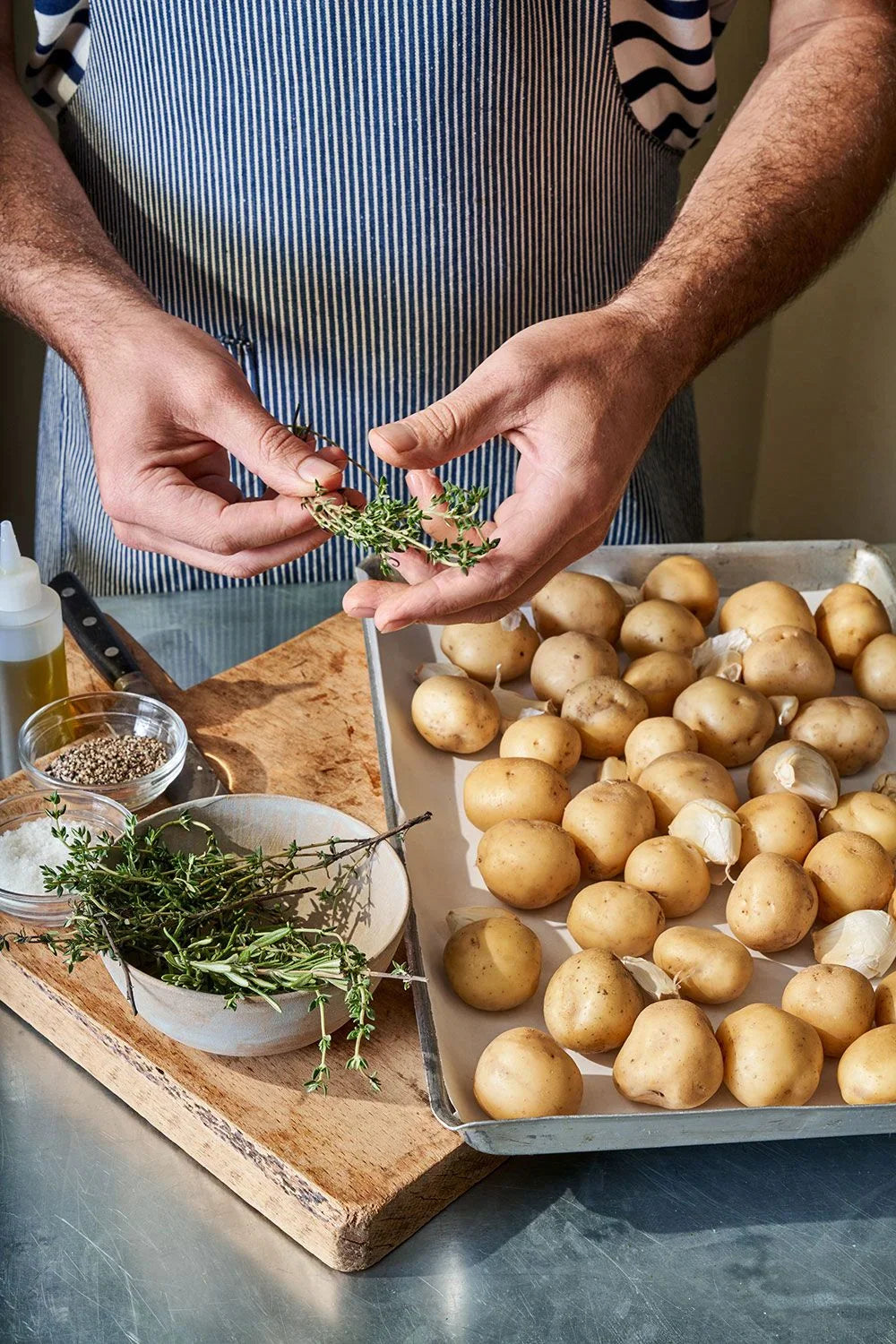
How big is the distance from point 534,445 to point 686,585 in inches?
14.8

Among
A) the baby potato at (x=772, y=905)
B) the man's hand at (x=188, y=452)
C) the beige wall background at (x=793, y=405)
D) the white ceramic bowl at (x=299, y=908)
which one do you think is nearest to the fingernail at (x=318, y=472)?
the man's hand at (x=188, y=452)

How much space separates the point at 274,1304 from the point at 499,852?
390 millimetres

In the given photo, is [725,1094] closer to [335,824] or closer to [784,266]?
[335,824]

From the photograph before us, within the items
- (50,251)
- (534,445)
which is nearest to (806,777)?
(534,445)

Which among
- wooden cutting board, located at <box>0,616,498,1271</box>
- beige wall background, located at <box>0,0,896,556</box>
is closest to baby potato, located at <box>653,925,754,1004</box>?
wooden cutting board, located at <box>0,616,498,1271</box>

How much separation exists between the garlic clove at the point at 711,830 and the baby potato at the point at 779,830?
0.02 metres

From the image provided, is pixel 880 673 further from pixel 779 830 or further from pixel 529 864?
pixel 529 864

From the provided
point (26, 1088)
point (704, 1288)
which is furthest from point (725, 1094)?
point (26, 1088)

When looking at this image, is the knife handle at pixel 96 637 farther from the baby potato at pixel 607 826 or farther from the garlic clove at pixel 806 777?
the garlic clove at pixel 806 777

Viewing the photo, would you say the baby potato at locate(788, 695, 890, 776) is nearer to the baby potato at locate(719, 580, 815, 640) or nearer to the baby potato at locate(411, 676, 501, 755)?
the baby potato at locate(719, 580, 815, 640)

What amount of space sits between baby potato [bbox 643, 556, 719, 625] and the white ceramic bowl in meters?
0.55

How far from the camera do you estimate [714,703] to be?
4.23ft

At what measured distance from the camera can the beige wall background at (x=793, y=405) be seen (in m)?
2.77

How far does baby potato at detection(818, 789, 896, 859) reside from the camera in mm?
1174
